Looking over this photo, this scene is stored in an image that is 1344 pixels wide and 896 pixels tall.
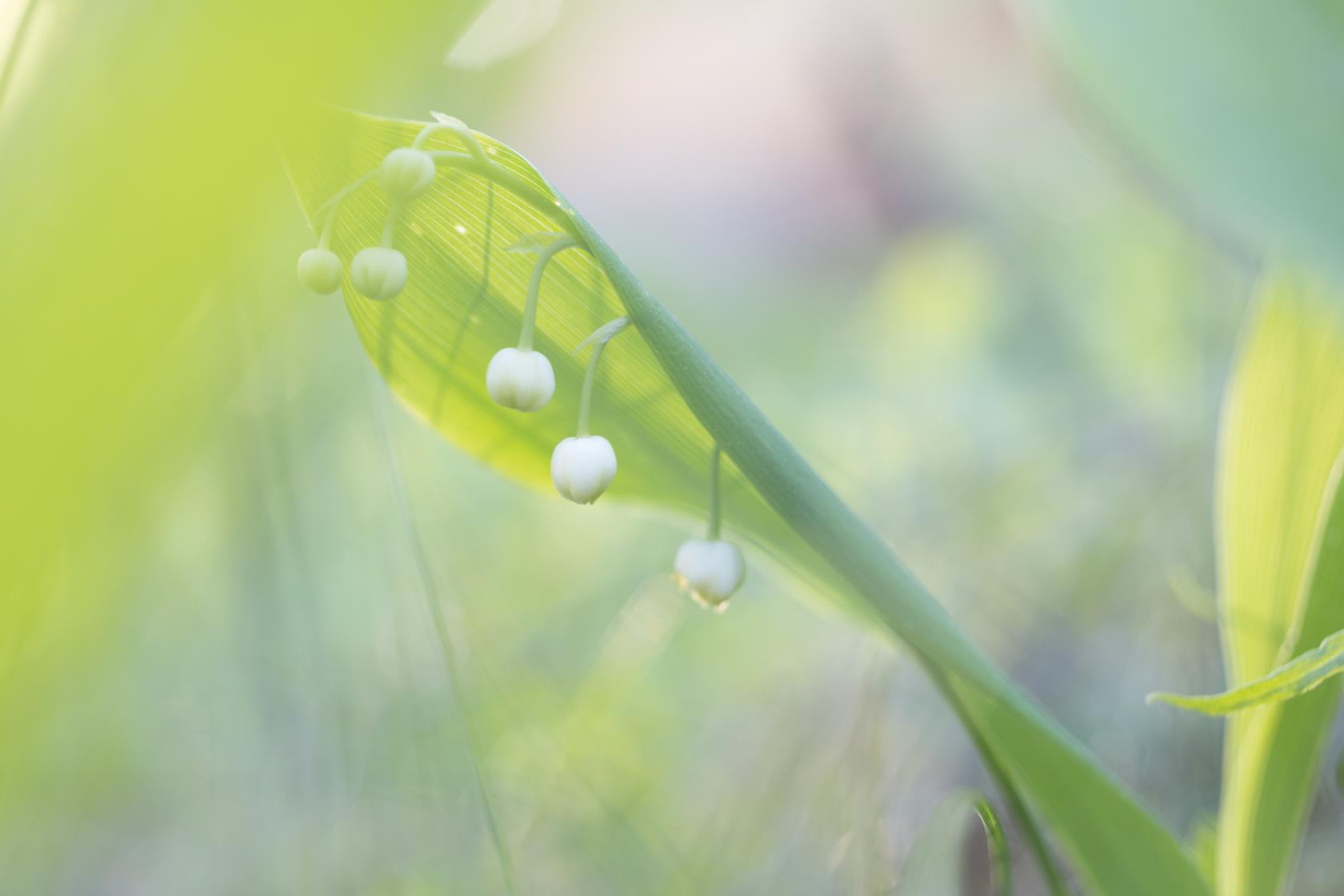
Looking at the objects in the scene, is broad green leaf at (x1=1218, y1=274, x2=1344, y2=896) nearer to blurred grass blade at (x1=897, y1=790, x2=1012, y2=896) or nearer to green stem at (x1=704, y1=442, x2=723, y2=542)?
blurred grass blade at (x1=897, y1=790, x2=1012, y2=896)

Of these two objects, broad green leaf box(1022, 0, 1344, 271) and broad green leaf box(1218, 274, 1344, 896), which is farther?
broad green leaf box(1218, 274, 1344, 896)

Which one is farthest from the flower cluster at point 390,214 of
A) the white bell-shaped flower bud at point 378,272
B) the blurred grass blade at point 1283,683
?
the blurred grass blade at point 1283,683

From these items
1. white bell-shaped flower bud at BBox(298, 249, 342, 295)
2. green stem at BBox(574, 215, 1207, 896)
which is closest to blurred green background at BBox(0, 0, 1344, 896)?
white bell-shaped flower bud at BBox(298, 249, 342, 295)

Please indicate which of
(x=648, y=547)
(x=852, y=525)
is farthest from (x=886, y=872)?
(x=648, y=547)

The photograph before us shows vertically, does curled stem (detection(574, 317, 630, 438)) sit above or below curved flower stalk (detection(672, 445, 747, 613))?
above

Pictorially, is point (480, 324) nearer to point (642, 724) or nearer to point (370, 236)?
point (370, 236)

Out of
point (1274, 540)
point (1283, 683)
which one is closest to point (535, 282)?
point (1283, 683)
